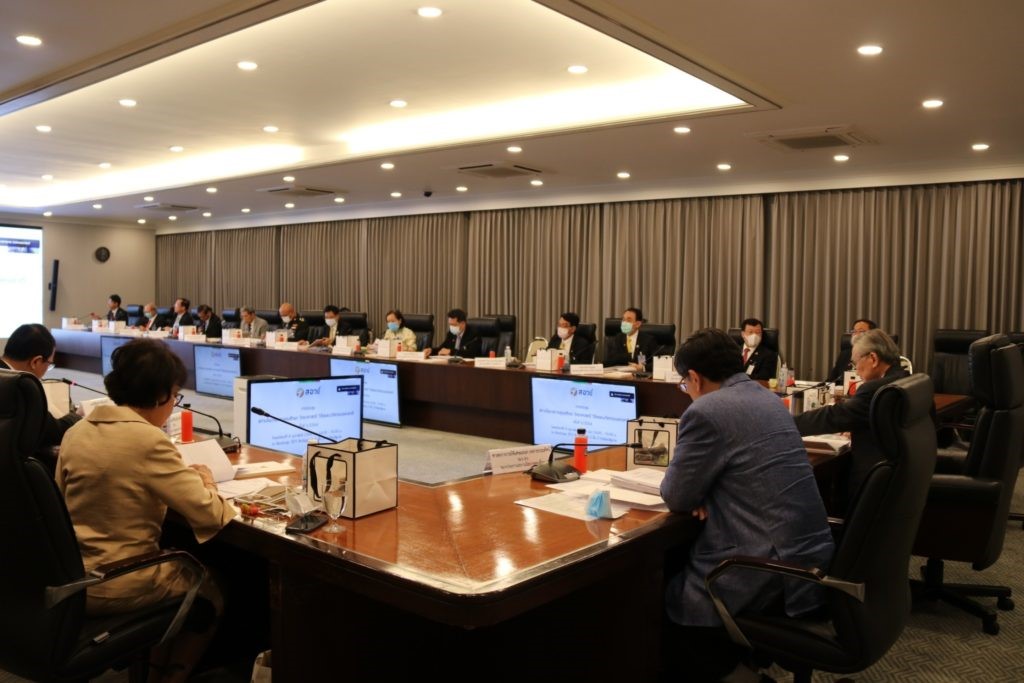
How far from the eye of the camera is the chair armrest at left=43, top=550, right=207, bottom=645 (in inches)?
67.8

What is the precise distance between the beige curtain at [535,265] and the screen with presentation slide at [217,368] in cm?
331

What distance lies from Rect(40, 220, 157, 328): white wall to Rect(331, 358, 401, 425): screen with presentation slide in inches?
346

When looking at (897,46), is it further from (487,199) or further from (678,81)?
(487,199)

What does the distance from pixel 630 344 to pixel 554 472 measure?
482 centimetres

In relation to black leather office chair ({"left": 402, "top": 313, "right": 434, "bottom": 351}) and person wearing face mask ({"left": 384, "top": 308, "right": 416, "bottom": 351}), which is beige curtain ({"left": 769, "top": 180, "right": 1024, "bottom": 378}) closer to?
black leather office chair ({"left": 402, "top": 313, "right": 434, "bottom": 351})

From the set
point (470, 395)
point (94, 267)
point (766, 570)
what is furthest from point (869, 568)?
point (94, 267)

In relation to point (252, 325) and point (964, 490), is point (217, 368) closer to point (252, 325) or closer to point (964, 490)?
point (252, 325)

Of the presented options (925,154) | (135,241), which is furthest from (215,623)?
(135,241)

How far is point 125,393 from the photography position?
81.5 inches

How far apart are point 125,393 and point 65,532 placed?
0.43 meters

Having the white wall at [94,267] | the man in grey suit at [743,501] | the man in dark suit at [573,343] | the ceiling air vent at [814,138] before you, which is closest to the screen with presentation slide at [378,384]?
the man in dark suit at [573,343]

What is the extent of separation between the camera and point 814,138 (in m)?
6.15

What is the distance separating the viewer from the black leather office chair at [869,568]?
6.08 ft

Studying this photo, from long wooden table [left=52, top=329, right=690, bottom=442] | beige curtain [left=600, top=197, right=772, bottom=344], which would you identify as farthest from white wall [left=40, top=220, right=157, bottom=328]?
beige curtain [left=600, top=197, right=772, bottom=344]
